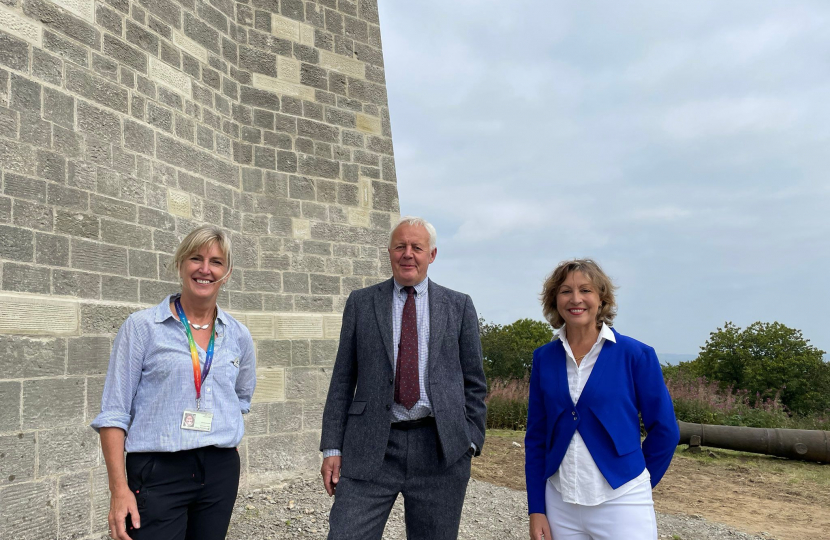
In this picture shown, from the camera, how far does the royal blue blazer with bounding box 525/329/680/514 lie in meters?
2.33

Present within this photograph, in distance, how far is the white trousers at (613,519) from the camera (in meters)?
2.24

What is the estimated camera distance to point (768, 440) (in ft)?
33.3

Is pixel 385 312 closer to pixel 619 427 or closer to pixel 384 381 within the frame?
pixel 384 381

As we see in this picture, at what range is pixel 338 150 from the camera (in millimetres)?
7438

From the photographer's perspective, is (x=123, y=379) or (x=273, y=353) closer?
(x=123, y=379)

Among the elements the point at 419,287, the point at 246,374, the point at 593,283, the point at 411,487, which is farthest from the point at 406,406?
the point at 593,283

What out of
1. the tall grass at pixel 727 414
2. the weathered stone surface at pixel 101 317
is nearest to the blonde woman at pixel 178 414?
the weathered stone surface at pixel 101 317

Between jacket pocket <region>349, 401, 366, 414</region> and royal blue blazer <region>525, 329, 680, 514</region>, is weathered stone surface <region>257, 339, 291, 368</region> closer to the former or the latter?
jacket pocket <region>349, 401, 366, 414</region>

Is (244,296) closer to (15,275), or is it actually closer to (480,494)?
(15,275)

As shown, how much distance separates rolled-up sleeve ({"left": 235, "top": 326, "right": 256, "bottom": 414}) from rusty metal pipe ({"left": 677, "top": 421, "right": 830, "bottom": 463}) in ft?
31.2

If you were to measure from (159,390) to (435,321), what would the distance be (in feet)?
3.82

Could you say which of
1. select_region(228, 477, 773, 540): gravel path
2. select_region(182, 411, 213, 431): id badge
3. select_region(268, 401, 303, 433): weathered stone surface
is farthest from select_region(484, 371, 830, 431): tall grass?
select_region(182, 411, 213, 431): id badge

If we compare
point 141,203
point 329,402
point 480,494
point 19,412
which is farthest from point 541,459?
point 480,494

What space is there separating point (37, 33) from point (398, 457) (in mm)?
4185
